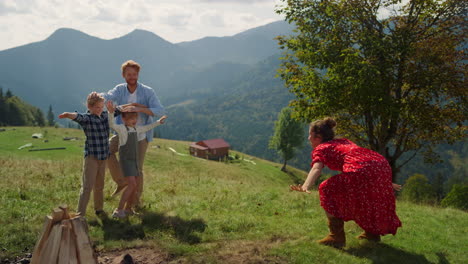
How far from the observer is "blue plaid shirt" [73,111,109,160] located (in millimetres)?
7012

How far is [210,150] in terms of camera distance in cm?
7906

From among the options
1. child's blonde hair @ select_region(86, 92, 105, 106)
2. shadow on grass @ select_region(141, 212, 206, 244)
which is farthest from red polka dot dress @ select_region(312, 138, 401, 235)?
child's blonde hair @ select_region(86, 92, 105, 106)

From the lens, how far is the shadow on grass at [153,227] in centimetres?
679

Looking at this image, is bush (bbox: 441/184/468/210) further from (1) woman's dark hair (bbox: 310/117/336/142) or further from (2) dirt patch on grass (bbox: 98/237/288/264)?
(2) dirt patch on grass (bbox: 98/237/288/264)

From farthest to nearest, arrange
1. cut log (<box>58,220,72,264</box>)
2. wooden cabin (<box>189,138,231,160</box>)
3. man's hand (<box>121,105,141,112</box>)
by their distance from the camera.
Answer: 1. wooden cabin (<box>189,138,231,160</box>)
2. man's hand (<box>121,105,141,112</box>)
3. cut log (<box>58,220,72,264</box>)

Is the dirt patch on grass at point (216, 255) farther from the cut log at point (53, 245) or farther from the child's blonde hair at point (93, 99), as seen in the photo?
the child's blonde hair at point (93, 99)

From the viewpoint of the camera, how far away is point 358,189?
5.68m

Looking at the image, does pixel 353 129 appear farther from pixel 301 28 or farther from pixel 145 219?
pixel 145 219

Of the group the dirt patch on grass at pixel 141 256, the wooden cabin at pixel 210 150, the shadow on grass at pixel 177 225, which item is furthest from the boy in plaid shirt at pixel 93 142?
the wooden cabin at pixel 210 150

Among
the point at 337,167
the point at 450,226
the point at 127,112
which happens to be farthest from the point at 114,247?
the point at 450,226

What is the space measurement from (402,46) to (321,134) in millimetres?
10250

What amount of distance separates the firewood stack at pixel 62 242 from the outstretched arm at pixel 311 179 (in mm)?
3105

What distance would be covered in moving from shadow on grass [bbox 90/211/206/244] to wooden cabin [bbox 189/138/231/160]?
220 feet

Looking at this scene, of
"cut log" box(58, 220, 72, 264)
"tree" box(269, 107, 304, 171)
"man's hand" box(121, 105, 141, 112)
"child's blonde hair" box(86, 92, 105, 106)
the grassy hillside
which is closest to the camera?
"cut log" box(58, 220, 72, 264)
